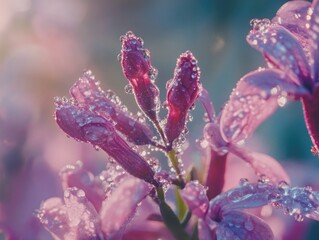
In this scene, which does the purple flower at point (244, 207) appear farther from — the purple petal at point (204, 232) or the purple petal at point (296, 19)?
the purple petal at point (296, 19)

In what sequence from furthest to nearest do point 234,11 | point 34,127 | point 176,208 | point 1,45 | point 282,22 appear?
point 234,11 → point 1,45 → point 34,127 → point 176,208 → point 282,22

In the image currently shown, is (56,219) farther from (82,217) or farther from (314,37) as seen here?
(314,37)

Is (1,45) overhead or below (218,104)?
overhead

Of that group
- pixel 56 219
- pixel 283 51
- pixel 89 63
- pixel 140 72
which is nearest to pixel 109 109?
pixel 140 72

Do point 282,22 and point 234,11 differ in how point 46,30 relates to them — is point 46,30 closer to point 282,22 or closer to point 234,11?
point 234,11

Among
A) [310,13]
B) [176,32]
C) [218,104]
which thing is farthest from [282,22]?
[176,32]
